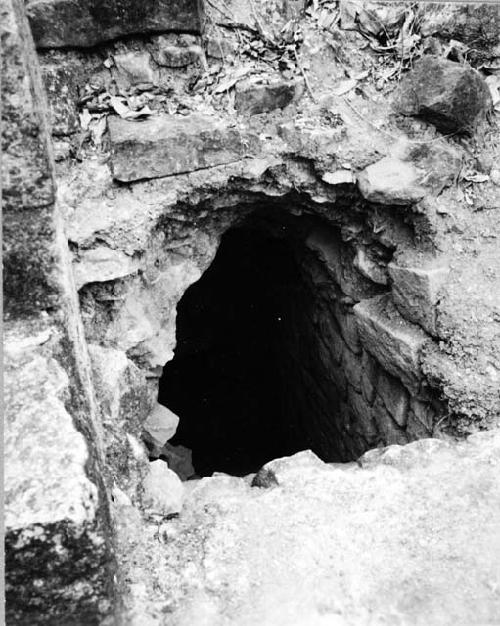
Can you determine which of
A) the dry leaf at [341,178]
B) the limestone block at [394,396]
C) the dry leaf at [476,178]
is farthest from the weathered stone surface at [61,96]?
the limestone block at [394,396]

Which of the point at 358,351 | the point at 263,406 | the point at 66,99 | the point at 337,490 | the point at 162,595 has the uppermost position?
the point at 66,99

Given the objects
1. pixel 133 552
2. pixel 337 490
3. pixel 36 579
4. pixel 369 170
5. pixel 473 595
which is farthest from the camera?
pixel 369 170

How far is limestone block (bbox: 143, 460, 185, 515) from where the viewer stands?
75.2 inches

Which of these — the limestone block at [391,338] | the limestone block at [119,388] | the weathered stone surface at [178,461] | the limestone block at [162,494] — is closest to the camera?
the limestone block at [162,494]

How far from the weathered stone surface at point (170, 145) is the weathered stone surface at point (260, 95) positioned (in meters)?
0.15

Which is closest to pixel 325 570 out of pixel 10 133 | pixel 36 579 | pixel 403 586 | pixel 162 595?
pixel 403 586

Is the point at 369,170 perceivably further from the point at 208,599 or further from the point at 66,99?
the point at 208,599

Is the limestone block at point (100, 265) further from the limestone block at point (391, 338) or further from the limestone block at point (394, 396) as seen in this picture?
the limestone block at point (394, 396)

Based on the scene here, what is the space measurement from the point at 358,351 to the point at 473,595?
5.21 ft

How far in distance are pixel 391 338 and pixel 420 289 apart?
0.92ft

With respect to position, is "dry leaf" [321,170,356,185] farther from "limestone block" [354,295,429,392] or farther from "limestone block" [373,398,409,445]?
"limestone block" [373,398,409,445]

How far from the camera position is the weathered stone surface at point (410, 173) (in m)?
2.54

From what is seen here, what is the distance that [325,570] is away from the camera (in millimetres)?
1699

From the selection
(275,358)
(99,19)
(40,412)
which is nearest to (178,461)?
(275,358)
